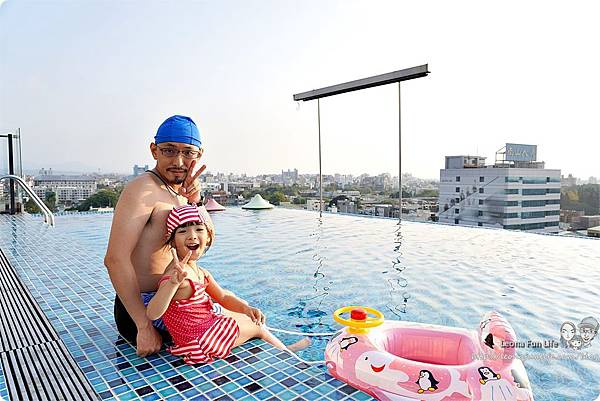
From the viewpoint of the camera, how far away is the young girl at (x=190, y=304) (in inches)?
63.7

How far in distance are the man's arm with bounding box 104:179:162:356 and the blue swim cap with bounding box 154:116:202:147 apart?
239 mm

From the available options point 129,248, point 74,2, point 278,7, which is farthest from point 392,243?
point 74,2

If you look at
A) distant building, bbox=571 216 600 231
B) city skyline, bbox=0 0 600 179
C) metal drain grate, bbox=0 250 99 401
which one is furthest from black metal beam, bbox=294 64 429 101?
metal drain grate, bbox=0 250 99 401

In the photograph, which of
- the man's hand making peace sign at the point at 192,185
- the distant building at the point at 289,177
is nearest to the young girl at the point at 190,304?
the man's hand making peace sign at the point at 192,185

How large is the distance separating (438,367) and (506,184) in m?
22.0

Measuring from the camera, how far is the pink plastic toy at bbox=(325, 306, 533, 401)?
1492 mm

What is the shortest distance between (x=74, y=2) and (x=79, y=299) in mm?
7543

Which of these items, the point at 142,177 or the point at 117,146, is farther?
the point at 117,146

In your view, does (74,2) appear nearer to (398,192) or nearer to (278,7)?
(278,7)

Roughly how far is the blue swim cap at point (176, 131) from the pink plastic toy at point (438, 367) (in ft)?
3.78

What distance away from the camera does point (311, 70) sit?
9.34 meters

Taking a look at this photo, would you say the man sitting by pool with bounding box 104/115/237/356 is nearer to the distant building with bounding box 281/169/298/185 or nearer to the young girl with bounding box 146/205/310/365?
the young girl with bounding box 146/205/310/365

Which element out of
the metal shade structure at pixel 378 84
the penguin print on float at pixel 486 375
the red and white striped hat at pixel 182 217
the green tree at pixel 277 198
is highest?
the metal shade structure at pixel 378 84

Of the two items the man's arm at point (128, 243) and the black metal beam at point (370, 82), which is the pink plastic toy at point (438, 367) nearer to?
the man's arm at point (128, 243)
